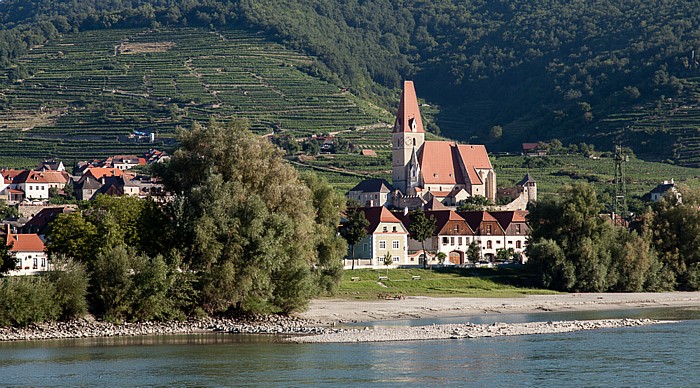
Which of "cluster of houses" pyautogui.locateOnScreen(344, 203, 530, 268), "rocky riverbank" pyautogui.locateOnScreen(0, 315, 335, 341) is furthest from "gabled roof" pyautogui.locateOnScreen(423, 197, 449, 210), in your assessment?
"rocky riverbank" pyautogui.locateOnScreen(0, 315, 335, 341)

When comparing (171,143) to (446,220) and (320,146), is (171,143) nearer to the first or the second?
(320,146)

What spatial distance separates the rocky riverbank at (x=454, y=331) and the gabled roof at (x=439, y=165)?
71973mm

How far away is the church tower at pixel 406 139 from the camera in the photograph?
13175 cm

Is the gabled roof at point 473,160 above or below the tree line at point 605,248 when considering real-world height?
above

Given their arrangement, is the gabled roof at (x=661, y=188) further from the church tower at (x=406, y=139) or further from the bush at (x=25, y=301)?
the bush at (x=25, y=301)

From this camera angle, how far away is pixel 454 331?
171ft

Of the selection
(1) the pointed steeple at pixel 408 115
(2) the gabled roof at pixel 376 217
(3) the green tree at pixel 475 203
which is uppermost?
(1) the pointed steeple at pixel 408 115

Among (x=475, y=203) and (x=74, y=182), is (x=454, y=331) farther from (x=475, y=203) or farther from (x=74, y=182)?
(x=74, y=182)

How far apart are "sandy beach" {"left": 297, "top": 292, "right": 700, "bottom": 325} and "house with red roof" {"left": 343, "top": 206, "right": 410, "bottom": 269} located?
14146 millimetres

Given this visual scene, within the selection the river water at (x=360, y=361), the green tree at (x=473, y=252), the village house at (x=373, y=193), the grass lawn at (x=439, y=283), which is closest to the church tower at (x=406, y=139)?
the village house at (x=373, y=193)

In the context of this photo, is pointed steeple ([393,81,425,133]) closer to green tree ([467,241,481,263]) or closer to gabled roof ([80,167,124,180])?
gabled roof ([80,167,124,180])

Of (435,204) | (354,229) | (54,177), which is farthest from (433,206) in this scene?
(54,177)

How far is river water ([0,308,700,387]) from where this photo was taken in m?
40.0

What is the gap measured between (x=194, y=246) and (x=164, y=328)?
404cm
